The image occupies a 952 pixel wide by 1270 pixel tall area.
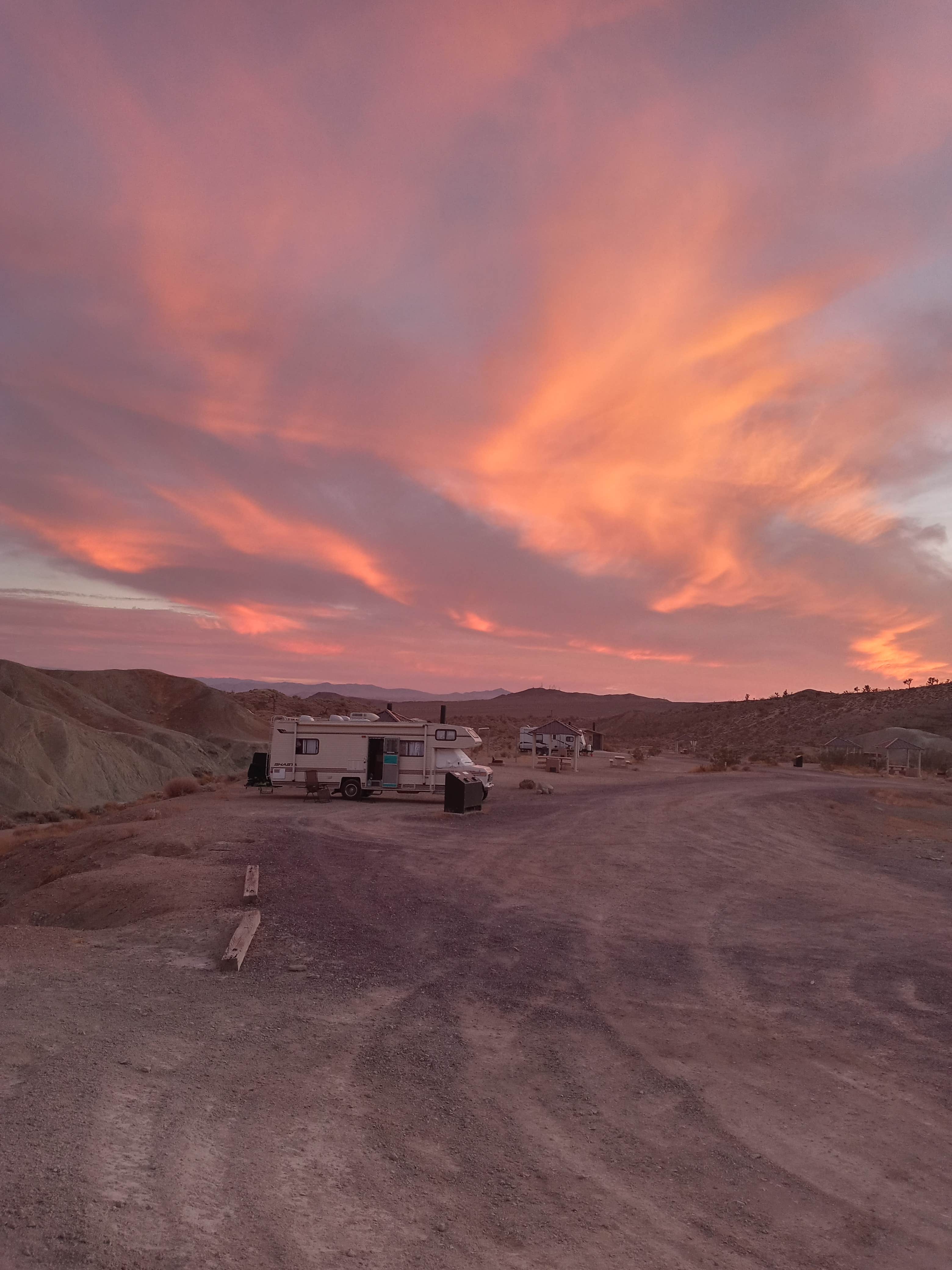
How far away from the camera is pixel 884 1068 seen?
8.24m

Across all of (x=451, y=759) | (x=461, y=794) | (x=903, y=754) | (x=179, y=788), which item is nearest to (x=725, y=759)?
(x=903, y=754)

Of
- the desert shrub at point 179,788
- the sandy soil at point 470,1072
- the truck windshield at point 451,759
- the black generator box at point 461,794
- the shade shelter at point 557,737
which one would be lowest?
the desert shrub at point 179,788

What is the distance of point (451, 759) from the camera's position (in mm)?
33188

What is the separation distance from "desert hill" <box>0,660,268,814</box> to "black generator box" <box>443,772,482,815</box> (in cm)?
2367

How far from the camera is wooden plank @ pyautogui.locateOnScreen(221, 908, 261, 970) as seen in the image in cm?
1057

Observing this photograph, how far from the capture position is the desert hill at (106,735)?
4438cm

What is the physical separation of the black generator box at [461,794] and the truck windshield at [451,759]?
343cm

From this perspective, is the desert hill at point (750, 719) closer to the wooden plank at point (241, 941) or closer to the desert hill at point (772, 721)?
the desert hill at point (772, 721)

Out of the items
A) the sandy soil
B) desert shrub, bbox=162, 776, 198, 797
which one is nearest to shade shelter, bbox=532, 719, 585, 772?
desert shrub, bbox=162, 776, 198, 797

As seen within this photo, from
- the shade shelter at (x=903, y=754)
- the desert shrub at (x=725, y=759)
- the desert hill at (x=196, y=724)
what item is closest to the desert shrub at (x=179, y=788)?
the desert hill at (x=196, y=724)

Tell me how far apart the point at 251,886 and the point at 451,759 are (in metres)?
18.7

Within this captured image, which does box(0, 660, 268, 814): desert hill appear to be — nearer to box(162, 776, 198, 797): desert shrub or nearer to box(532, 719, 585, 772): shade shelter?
box(162, 776, 198, 797): desert shrub

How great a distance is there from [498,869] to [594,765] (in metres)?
41.9

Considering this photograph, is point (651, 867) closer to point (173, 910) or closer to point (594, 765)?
point (173, 910)
